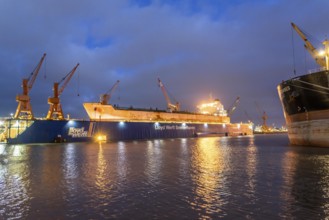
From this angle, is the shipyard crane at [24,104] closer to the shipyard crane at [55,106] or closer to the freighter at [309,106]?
the shipyard crane at [55,106]

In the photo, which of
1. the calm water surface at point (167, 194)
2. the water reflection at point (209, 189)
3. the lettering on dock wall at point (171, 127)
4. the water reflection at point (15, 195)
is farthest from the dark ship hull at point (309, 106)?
the lettering on dock wall at point (171, 127)

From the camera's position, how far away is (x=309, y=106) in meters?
33.2

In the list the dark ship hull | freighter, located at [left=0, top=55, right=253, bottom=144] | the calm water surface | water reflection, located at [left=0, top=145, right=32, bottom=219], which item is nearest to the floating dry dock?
freighter, located at [left=0, top=55, right=253, bottom=144]

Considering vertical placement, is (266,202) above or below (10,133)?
below

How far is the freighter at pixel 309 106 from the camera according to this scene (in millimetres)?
31405

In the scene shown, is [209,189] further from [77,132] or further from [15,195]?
[77,132]

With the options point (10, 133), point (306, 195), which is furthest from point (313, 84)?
point (10, 133)

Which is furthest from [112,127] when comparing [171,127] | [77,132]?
[171,127]

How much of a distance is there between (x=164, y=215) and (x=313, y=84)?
30.2 metres

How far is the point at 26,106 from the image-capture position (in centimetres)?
6944

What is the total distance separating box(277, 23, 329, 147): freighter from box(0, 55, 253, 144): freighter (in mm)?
44272

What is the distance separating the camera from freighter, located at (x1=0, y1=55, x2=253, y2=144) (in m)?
57.4

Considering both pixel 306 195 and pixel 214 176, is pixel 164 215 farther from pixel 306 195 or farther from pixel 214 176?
pixel 214 176

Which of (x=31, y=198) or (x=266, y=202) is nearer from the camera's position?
(x=266, y=202)
